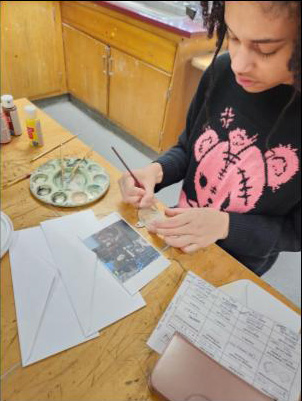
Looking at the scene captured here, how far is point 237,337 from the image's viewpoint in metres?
0.57

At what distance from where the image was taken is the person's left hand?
0.68 m

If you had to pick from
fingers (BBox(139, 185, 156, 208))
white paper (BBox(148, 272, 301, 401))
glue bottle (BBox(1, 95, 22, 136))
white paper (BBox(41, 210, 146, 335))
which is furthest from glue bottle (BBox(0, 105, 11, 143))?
white paper (BBox(148, 272, 301, 401))

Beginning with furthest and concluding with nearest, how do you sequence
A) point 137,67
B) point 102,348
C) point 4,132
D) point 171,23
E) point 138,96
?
point 138,96 → point 137,67 → point 171,23 → point 4,132 → point 102,348

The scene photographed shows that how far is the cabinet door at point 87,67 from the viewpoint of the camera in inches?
82.8

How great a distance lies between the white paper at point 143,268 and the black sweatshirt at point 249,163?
180mm

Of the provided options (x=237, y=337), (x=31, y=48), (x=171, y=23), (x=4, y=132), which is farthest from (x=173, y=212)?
(x=31, y=48)

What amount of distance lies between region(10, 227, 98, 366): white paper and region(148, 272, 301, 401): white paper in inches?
6.4

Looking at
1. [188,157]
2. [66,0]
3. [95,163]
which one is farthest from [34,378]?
[66,0]

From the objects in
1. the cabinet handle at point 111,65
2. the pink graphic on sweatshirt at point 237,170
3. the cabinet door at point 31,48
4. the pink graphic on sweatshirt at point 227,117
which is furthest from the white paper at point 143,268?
the cabinet door at point 31,48

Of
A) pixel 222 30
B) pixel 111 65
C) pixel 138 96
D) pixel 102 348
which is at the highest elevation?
pixel 222 30

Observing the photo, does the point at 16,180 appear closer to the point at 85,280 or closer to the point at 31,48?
the point at 85,280

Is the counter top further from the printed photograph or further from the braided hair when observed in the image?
the printed photograph

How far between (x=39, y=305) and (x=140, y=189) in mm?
357

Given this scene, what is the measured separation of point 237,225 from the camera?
0.71 meters
